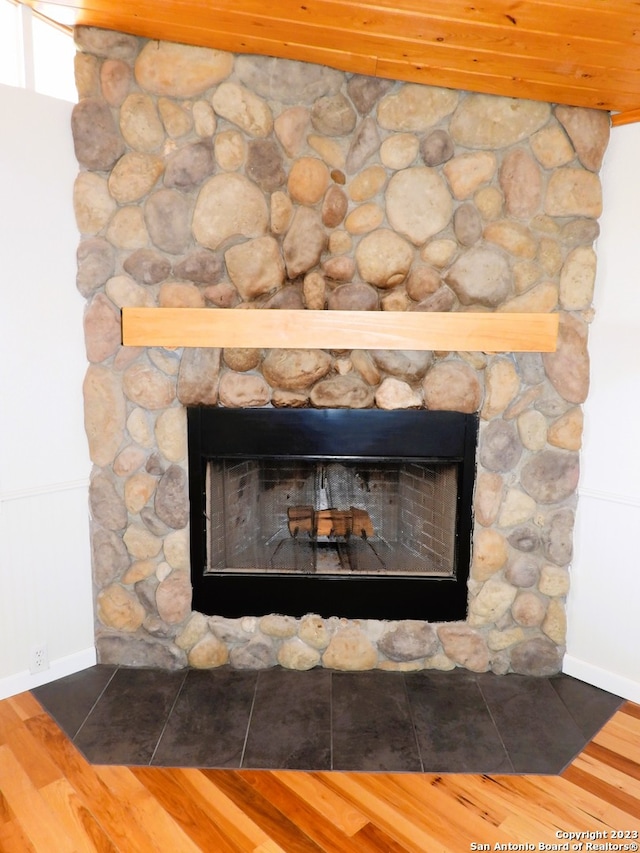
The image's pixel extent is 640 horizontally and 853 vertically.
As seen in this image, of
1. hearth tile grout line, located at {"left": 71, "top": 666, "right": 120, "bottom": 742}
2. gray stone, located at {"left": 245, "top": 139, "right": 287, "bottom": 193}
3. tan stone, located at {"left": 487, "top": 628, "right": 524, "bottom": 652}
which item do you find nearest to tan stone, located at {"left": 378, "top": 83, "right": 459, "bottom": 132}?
gray stone, located at {"left": 245, "top": 139, "right": 287, "bottom": 193}

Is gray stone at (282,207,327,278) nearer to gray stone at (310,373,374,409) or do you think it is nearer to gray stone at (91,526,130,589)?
gray stone at (310,373,374,409)

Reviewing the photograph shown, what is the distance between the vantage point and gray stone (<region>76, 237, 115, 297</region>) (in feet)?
7.29

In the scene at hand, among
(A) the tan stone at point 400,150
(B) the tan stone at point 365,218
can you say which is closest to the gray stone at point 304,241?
(B) the tan stone at point 365,218

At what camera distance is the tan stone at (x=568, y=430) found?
90.8 inches

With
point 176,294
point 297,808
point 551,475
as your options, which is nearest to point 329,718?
point 297,808

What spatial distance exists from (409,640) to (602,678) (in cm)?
77

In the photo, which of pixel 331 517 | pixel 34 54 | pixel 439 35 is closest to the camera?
pixel 439 35

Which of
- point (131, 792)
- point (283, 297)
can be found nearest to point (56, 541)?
point (131, 792)

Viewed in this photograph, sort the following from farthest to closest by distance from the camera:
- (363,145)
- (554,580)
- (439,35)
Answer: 1. (554,580)
2. (363,145)
3. (439,35)

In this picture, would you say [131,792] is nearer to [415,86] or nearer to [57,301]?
[57,301]

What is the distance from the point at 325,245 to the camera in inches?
88.5

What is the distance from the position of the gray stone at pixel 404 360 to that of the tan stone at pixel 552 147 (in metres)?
0.81

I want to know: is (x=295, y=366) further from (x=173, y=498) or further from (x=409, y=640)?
(x=409, y=640)

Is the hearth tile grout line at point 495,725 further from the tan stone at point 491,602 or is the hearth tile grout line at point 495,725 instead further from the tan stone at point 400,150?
the tan stone at point 400,150
